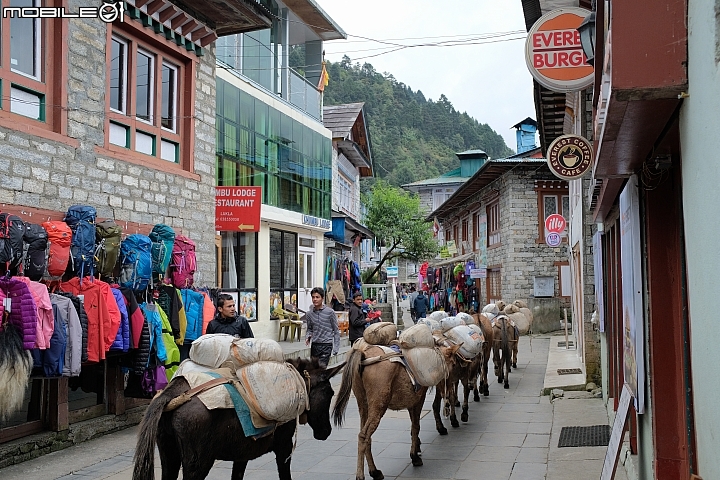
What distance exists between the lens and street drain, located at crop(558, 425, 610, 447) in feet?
27.7

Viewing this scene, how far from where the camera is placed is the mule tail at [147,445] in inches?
191

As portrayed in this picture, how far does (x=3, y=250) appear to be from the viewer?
23.2 feet

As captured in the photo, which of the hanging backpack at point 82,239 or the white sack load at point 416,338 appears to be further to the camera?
the hanging backpack at point 82,239

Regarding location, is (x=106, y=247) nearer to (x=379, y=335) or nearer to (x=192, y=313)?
(x=192, y=313)

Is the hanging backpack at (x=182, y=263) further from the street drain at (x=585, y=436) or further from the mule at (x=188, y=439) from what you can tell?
the street drain at (x=585, y=436)

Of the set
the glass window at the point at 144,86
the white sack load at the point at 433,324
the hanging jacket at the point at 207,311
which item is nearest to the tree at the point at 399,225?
the white sack load at the point at 433,324

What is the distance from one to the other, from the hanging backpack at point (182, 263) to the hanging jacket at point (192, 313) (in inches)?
6.4

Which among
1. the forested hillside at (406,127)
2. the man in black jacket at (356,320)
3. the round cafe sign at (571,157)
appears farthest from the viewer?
the forested hillside at (406,127)

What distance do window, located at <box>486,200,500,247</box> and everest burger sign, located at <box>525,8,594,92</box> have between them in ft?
72.3

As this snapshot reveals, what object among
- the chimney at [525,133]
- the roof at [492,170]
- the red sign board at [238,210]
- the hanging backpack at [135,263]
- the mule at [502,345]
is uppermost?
the chimney at [525,133]

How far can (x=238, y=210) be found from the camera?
13969 mm

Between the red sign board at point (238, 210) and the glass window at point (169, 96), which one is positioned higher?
the glass window at point (169, 96)

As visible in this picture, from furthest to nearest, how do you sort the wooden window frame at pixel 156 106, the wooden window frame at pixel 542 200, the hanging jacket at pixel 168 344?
the wooden window frame at pixel 542 200 < the wooden window frame at pixel 156 106 < the hanging jacket at pixel 168 344

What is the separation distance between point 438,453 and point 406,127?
319 ft
